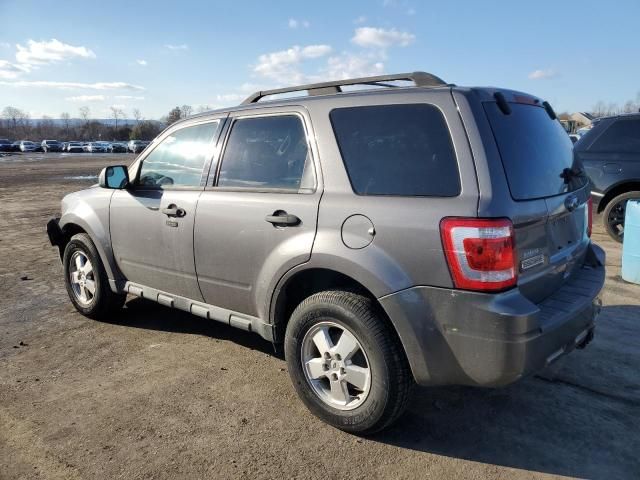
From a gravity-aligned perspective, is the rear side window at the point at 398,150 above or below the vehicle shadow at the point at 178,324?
above

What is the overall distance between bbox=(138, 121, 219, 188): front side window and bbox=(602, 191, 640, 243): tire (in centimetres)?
657

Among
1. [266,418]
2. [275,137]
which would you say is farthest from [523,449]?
[275,137]

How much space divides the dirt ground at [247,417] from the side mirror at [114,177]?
135 cm

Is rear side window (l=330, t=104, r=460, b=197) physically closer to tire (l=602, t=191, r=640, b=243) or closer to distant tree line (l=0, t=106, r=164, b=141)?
tire (l=602, t=191, r=640, b=243)

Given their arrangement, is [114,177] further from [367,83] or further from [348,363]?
[348,363]

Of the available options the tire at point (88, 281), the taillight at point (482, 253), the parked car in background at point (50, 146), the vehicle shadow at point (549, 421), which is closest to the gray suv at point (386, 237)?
the taillight at point (482, 253)

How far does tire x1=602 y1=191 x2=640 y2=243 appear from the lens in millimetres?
7609

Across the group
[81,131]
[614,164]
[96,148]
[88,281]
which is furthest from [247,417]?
[81,131]

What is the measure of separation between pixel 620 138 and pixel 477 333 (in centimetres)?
683

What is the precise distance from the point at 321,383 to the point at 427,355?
2.67 feet

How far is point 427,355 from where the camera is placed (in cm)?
261

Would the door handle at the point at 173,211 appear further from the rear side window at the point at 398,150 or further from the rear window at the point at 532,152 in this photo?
the rear window at the point at 532,152

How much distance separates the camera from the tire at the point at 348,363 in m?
2.74

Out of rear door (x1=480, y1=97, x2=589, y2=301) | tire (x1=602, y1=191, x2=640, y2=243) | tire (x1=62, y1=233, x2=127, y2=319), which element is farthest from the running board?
tire (x1=602, y1=191, x2=640, y2=243)
